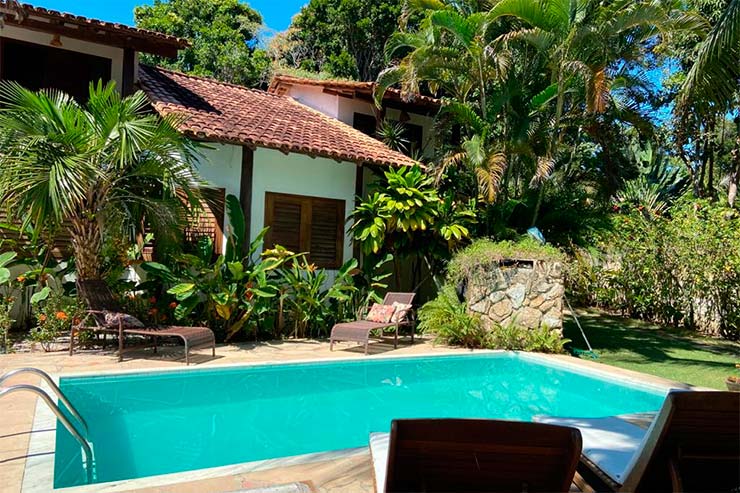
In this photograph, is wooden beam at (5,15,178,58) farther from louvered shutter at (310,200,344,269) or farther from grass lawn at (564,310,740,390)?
grass lawn at (564,310,740,390)

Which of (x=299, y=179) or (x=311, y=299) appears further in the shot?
(x=299, y=179)

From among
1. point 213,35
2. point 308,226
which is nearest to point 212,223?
point 308,226

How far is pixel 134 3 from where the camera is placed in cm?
3425

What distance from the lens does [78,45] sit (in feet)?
42.1

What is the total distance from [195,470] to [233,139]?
27.4ft

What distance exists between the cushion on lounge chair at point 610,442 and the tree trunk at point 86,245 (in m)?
8.36

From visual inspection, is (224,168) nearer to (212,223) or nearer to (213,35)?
(212,223)

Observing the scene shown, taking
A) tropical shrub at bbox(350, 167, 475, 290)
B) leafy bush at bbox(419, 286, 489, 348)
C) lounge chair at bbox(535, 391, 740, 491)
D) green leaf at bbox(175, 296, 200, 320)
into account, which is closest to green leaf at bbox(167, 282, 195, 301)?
green leaf at bbox(175, 296, 200, 320)

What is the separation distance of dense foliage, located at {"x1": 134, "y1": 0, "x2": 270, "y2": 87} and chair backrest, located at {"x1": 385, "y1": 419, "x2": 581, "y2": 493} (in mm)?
29979

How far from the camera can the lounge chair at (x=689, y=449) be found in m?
2.81

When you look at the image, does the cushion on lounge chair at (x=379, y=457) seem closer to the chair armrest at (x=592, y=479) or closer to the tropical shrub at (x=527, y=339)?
the chair armrest at (x=592, y=479)

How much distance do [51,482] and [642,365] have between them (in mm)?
9445

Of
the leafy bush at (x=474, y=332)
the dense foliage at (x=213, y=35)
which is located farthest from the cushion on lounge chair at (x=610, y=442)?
the dense foliage at (x=213, y=35)

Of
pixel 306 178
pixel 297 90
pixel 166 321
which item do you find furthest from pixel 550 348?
pixel 297 90
